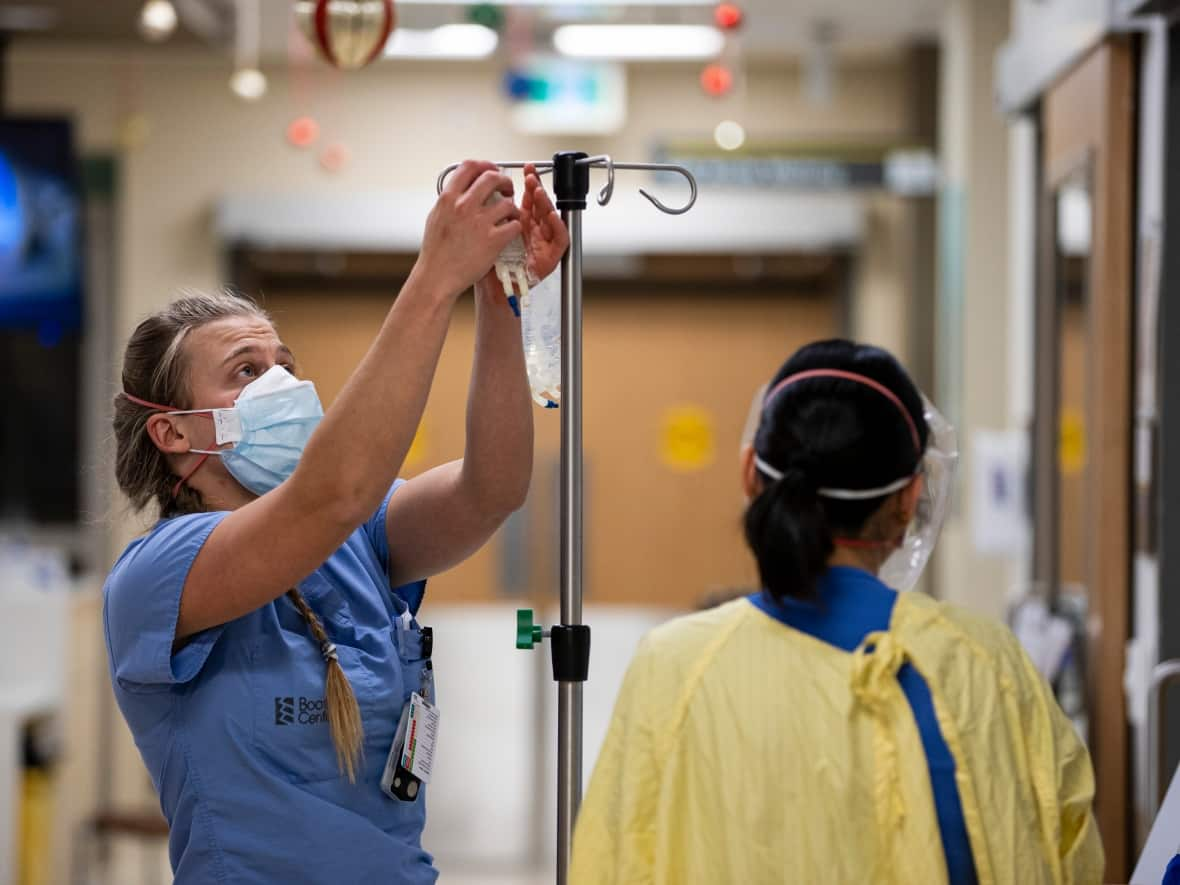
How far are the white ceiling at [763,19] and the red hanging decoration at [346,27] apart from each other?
240cm

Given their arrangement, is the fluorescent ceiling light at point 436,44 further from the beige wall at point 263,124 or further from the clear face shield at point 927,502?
the clear face shield at point 927,502

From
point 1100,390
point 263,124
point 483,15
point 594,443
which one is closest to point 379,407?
point 1100,390

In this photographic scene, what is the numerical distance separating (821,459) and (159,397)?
729 mm

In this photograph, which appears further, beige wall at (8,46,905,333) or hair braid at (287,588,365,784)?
beige wall at (8,46,905,333)

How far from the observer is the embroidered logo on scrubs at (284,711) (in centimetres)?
145

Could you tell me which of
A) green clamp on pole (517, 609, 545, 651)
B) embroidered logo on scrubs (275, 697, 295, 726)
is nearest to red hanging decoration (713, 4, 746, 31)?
green clamp on pole (517, 609, 545, 651)

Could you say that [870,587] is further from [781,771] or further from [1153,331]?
[1153,331]

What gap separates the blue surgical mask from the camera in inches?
59.1

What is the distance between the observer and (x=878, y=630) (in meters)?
1.49

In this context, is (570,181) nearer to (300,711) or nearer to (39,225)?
(300,711)

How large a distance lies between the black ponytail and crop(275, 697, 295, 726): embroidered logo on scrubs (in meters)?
0.52

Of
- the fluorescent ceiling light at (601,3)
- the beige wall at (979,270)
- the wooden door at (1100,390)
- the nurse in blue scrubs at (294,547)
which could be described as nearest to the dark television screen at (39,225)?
the fluorescent ceiling light at (601,3)

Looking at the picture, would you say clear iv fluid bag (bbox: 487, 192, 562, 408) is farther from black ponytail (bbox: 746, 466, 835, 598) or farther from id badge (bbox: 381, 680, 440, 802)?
id badge (bbox: 381, 680, 440, 802)

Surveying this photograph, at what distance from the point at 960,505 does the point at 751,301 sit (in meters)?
1.42
